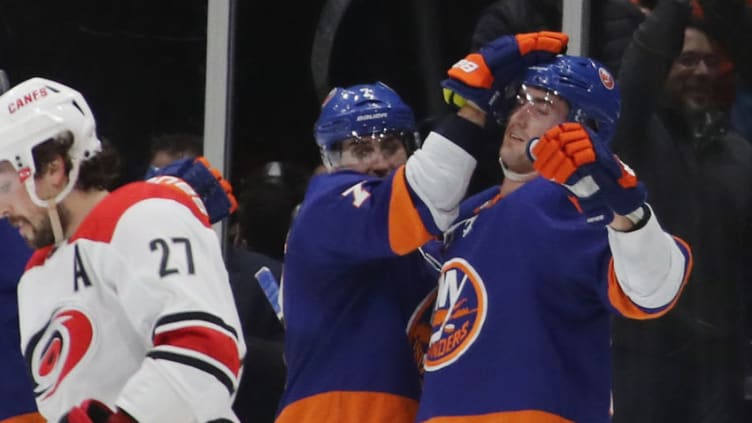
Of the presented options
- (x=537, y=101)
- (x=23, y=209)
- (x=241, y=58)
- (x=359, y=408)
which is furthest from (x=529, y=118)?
(x=241, y=58)

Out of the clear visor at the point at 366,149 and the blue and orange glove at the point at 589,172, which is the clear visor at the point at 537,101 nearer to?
the blue and orange glove at the point at 589,172

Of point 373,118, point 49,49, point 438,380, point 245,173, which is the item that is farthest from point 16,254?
point 49,49

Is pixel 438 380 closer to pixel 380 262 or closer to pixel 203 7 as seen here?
pixel 380 262

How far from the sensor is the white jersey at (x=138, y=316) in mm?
2609

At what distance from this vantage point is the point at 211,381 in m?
2.62

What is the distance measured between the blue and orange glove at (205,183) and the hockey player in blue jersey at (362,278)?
0.25 meters

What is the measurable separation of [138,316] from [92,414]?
0.53 ft

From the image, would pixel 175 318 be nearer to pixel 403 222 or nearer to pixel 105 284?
pixel 105 284

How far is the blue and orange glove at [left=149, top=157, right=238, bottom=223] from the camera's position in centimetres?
349

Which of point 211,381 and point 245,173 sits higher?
point 211,381

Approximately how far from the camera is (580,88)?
2998mm

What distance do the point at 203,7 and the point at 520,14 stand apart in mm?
1097

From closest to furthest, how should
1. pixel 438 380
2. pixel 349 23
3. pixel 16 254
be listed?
pixel 438 380 < pixel 16 254 < pixel 349 23

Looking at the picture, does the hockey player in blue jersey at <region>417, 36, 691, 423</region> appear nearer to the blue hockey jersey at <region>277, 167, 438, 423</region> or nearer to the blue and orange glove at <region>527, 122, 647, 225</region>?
the blue and orange glove at <region>527, 122, 647, 225</region>
